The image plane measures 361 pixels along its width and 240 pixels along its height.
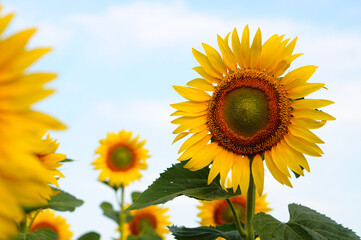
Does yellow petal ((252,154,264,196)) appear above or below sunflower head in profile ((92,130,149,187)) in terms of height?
below

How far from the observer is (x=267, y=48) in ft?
9.59

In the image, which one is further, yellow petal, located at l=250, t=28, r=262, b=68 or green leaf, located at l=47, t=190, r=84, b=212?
green leaf, located at l=47, t=190, r=84, b=212

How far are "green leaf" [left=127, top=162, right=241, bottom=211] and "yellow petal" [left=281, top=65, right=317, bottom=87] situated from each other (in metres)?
0.80

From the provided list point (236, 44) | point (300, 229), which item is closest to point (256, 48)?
point (236, 44)

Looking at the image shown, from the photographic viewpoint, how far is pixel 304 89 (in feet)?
9.50

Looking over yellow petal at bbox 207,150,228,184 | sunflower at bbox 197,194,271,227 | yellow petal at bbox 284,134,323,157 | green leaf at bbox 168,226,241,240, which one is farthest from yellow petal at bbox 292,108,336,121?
sunflower at bbox 197,194,271,227

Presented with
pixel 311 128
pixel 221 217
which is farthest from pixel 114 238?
pixel 311 128

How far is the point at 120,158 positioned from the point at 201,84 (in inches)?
170

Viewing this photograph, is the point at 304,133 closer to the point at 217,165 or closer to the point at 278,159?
the point at 278,159

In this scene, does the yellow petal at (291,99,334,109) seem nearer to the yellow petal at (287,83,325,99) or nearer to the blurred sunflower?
the yellow petal at (287,83,325,99)

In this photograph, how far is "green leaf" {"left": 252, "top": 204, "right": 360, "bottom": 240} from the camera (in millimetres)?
2625

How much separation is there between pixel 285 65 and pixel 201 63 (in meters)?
0.56

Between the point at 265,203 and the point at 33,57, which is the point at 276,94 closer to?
the point at 33,57

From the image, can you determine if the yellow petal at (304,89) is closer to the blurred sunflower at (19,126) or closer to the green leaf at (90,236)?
the blurred sunflower at (19,126)
